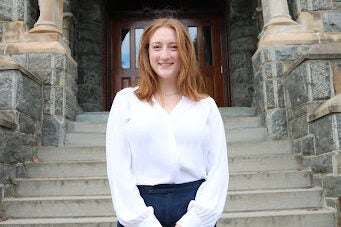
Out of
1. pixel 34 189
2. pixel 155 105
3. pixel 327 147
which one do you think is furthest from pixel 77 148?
pixel 155 105

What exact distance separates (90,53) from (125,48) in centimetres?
75

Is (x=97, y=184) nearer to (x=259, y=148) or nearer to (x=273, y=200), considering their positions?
(x=273, y=200)

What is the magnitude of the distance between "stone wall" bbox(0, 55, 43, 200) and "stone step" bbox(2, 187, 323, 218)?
270mm

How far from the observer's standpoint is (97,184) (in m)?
3.71

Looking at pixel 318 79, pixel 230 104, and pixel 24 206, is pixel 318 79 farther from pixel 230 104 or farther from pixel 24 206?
pixel 230 104

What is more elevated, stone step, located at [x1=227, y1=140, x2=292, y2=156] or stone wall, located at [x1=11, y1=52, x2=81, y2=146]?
stone wall, located at [x1=11, y1=52, x2=81, y2=146]

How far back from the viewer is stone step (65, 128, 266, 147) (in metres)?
4.59

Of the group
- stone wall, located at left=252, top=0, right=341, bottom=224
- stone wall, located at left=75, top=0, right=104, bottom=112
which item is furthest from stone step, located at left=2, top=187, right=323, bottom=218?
stone wall, located at left=75, top=0, right=104, bottom=112

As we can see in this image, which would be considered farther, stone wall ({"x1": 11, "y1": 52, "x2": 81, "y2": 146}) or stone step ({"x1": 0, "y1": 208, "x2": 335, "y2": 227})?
stone wall ({"x1": 11, "y1": 52, "x2": 81, "y2": 146})

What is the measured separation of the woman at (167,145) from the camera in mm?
1369

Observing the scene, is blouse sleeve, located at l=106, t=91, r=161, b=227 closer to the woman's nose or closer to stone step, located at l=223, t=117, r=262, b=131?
the woman's nose

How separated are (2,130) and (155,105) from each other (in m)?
2.59

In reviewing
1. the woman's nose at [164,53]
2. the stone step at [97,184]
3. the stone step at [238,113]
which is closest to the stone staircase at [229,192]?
the stone step at [97,184]

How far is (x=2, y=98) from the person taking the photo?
13.0ft
